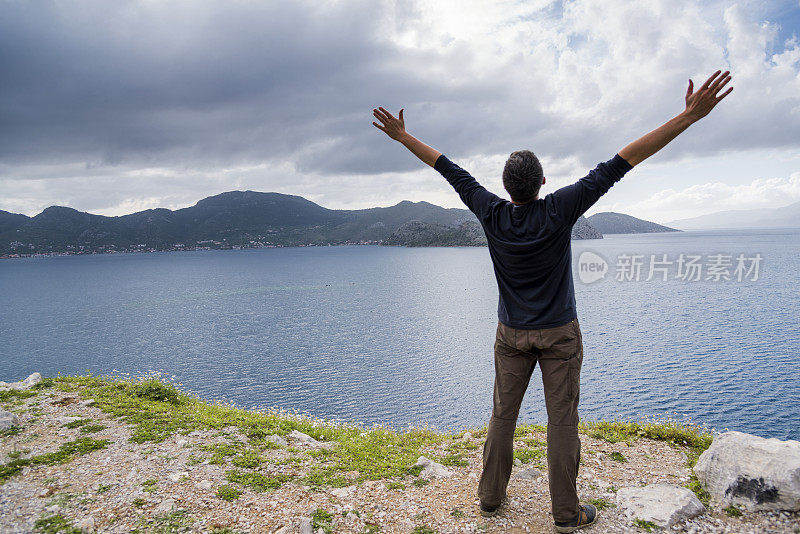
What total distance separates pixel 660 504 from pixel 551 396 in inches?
118

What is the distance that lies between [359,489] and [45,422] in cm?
849

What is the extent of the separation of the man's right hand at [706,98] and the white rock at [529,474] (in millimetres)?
6347

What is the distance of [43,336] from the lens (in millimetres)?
60938

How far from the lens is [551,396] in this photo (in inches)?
219

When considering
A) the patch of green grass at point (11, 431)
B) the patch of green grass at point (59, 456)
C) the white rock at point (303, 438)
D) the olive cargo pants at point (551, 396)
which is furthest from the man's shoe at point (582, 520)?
the patch of green grass at point (11, 431)

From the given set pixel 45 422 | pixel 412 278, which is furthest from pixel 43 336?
pixel 412 278

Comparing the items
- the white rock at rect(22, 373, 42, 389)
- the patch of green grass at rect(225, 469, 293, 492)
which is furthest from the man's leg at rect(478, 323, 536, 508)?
the white rock at rect(22, 373, 42, 389)

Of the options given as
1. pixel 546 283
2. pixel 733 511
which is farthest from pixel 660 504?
pixel 546 283

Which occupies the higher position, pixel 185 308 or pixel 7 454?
pixel 7 454

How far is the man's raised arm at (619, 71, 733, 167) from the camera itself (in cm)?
471

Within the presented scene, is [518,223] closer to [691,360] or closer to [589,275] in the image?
[691,360]

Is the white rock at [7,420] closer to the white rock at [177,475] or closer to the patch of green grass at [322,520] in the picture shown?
the white rock at [177,475]

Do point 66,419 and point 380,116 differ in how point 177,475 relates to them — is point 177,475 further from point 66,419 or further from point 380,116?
point 380,116

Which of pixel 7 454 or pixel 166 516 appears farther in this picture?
pixel 7 454
